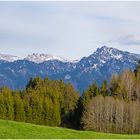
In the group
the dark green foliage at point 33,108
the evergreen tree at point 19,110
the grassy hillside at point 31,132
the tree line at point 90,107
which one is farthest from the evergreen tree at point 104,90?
the grassy hillside at point 31,132

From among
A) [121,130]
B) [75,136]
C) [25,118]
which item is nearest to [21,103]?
[25,118]

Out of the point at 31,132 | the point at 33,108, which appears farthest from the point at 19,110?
the point at 31,132

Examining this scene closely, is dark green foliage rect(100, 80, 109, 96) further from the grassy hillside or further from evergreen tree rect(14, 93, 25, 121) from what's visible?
the grassy hillside

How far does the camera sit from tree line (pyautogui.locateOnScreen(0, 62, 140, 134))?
12588cm

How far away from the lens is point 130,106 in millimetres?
124562

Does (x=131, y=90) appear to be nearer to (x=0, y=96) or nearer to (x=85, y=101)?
(x=85, y=101)

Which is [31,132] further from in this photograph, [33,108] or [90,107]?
[33,108]

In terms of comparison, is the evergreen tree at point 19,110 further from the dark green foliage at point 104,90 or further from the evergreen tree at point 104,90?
the dark green foliage at point 104,90

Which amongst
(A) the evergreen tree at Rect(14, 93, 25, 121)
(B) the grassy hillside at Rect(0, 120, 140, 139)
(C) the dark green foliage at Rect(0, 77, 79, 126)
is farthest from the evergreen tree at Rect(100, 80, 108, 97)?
(B) the grassy hillside at Rect(0, 120, 140, 139)

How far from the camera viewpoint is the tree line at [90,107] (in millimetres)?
125875

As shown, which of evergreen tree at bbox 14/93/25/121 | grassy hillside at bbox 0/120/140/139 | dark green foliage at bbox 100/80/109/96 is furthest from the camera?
dark green foliage at bbox 100/80/109/96

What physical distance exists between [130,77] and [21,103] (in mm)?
33678

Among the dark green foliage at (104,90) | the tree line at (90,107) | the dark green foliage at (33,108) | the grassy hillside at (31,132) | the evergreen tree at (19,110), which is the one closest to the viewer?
the grassy hillside at (31,132)

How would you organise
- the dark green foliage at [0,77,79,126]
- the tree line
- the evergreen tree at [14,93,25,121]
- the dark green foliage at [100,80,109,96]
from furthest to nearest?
the dark green foliage at [100,80,109,96] → the dark green foliage at [0,77,79,126] → the evergreen tree at [14,93,25,121] → the tree line
